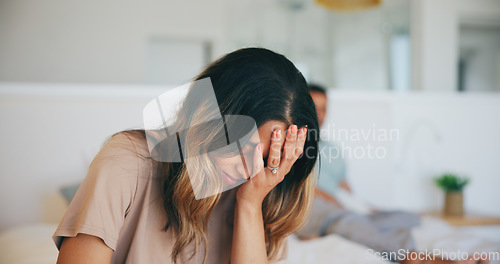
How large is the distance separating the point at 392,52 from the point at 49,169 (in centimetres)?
299

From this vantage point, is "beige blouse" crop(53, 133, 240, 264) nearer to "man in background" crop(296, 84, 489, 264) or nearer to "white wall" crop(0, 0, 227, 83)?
"man in background" crop(296, 84, 489, 264)

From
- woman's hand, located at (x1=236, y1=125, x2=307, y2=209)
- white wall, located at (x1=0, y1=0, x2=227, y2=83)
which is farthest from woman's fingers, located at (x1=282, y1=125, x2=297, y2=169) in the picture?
white wall, located at (x1=0, y1=0, x2=227, y2=83)

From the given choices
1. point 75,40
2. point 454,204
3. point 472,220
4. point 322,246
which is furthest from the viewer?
point 75,40

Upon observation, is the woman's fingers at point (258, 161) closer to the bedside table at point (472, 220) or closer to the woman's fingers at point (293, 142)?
the woman's fingers at point (293, 142)

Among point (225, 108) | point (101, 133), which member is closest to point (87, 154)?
point (101, 133)

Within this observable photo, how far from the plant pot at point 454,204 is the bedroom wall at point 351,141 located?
21 cm

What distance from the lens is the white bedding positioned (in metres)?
1.10

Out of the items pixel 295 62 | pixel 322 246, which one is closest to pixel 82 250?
pixel 322 246

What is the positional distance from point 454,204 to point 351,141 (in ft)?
2.05

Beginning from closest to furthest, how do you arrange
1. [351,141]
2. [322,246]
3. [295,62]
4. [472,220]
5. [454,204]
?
[322,246] → [295,62] → [472,220] → [454,204] → [351,141]

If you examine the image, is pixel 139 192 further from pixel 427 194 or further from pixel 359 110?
pixel 427 194

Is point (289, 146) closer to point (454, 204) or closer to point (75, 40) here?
point (454, 204)

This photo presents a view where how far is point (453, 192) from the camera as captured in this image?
2252 mm

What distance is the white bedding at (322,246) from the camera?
1098 mm
